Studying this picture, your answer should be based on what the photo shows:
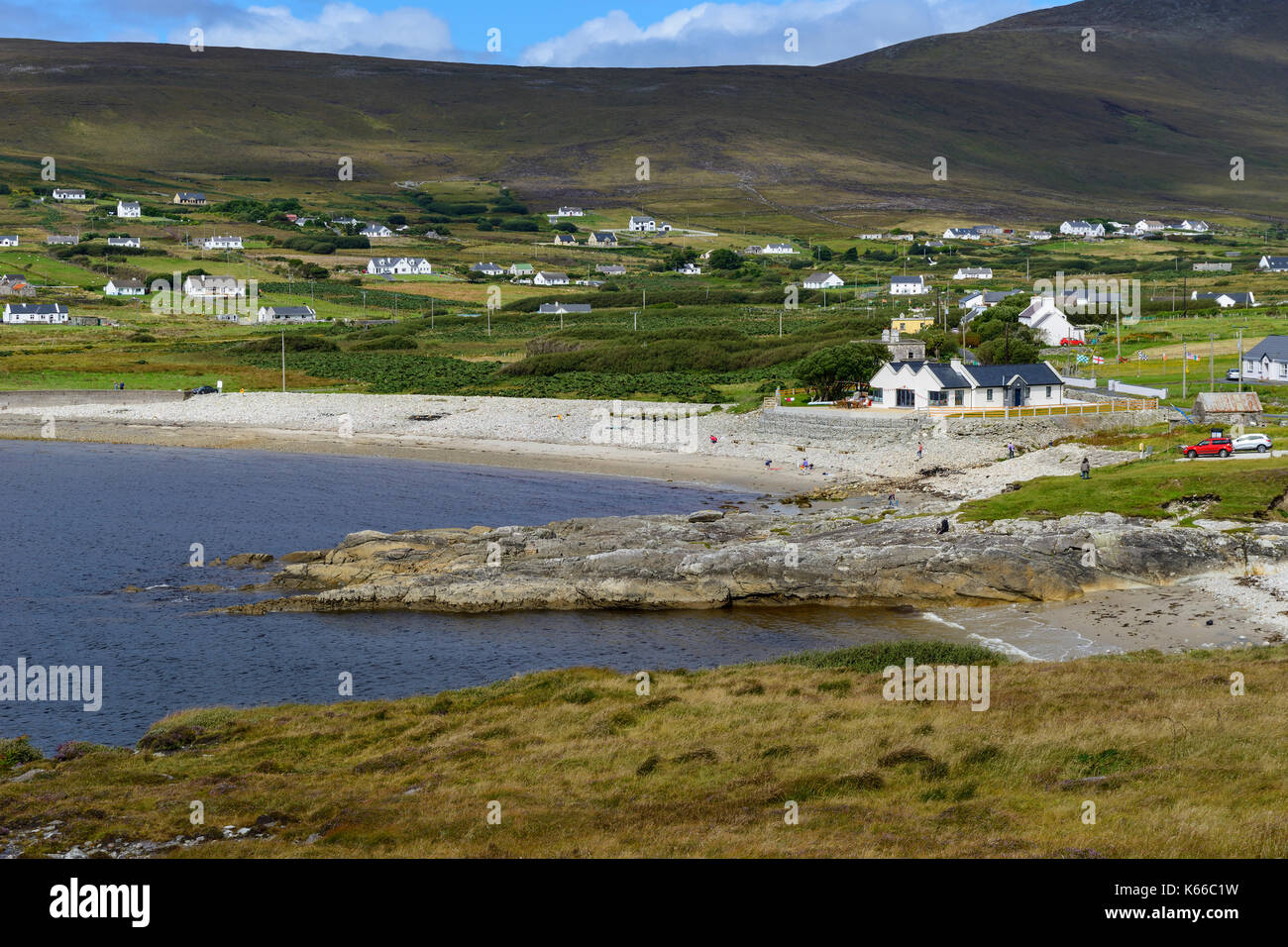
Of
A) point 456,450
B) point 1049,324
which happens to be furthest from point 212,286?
point 1049,324

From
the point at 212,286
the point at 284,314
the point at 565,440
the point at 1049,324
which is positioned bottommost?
the point at 565,440

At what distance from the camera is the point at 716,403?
91.2 m

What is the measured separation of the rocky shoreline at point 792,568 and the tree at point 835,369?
37.4m

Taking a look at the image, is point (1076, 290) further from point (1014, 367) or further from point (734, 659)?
point (734, 659)

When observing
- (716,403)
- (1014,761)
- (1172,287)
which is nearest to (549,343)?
(716,403)

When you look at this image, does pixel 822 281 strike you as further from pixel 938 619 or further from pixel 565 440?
pixel 938 619

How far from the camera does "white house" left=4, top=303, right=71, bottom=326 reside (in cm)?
14988

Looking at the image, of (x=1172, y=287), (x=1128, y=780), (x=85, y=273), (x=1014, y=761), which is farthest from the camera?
(x=85, y=273)


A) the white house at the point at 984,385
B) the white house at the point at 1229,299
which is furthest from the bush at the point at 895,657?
the white house at the point at 1229,299

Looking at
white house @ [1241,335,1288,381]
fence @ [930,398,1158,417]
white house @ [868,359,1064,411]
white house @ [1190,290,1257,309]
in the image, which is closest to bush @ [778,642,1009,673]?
fence @ [930,398,1158,417]

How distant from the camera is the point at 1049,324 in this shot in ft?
355

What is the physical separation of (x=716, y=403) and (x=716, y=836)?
7394 cm

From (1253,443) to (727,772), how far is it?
40428mm

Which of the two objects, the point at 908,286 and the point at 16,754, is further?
the point at 908,286
